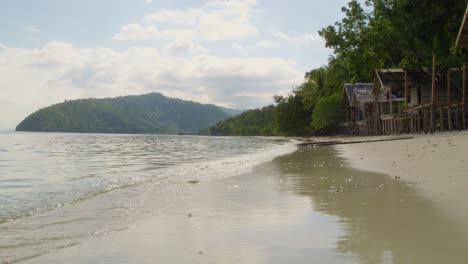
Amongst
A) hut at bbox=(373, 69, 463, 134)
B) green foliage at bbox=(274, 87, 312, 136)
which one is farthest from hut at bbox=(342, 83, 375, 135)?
green foliage at bbox=(274, 87, 312, 136)

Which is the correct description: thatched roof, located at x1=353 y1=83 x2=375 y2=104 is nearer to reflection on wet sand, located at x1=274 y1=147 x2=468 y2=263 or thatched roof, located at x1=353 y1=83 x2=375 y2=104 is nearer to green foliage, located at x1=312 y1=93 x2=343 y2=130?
green foliage, located at x1=312 y1=93 x2=343 y2=130

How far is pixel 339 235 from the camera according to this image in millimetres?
4309

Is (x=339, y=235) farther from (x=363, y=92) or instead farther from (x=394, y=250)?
(x=363, y=92)

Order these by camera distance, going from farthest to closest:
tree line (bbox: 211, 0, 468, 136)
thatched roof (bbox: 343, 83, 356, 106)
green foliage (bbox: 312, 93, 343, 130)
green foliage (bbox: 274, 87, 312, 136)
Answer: green foliage (bbox: 274, 87, 312, 136)
green foliage (bbox: 312, 93, 343, 130)
thatched roof (bbox: 343, 83, 356, 106)
tree line (bbox: 211, 0, 468, 136)

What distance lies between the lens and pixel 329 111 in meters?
62.4

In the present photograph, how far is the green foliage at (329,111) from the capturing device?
62312 millimetres

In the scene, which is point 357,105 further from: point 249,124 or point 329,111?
point 249,124

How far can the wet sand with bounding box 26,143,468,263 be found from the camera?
12.1 ft

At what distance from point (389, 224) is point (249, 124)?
143 metres

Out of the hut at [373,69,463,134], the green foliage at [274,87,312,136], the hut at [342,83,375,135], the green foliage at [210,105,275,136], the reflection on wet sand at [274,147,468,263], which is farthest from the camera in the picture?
the green foliage at [210,105,275,136]

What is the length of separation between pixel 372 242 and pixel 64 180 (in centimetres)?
999

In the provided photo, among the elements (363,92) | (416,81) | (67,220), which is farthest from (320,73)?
(67,220)

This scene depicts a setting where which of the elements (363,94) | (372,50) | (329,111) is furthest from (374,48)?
(329,111)

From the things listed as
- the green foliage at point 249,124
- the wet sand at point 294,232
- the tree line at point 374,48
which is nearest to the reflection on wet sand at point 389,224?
the wet sand at point 294,232
